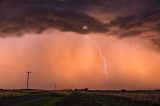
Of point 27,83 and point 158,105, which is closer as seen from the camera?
point 158,105

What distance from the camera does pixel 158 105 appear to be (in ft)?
145

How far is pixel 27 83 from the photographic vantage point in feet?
594

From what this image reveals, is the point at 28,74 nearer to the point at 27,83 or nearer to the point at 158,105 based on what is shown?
the point at 27,83

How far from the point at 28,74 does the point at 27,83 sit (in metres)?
11.0

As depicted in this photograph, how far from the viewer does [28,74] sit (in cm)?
19100

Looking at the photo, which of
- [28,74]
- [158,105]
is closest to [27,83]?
[28,74]

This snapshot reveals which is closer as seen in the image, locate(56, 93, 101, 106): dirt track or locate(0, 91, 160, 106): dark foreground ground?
locate(56, 93, 101, 106): dirt track

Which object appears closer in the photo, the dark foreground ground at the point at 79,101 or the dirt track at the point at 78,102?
the dirt track at the point at 78,102

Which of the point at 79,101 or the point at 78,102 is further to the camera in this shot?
the point at 79,101

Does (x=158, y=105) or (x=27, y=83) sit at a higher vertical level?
(x=27, y=83)

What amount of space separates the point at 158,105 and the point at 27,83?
5637 inches

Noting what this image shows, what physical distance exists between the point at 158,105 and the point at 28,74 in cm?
15282

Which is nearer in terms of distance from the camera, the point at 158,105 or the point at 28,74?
the point at 158,105

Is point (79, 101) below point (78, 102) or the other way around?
the other way around
